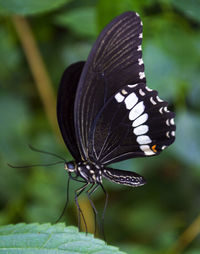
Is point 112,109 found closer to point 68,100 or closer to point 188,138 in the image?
point 68,100

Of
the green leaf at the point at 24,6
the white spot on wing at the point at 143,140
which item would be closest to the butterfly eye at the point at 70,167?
the white spot on wing at the point at 143,140

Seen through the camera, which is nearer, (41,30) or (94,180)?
(94,180)

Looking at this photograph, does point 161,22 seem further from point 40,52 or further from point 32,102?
point 32,102

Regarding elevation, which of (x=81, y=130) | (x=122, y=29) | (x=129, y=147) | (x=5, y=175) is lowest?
(x=5, y=175)

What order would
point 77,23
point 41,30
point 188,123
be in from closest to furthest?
1. point 77,23
2. point 188,123
3. point 41,30

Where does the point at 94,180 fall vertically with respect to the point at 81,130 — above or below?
below

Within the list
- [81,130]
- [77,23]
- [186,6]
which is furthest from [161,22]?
[81,130]

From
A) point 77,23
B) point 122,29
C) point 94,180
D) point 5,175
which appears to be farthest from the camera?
point 5,175
